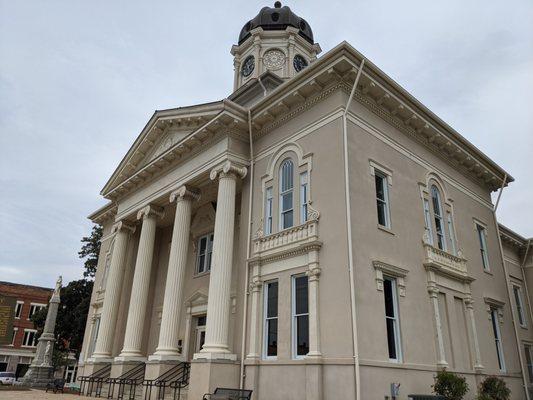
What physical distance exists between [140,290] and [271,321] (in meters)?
7.71

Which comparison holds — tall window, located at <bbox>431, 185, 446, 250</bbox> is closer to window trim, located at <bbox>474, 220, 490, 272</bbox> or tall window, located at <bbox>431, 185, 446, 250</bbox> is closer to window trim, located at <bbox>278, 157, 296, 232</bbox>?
window trim, located at <bbox>474, 220, 490, 272</bbox>

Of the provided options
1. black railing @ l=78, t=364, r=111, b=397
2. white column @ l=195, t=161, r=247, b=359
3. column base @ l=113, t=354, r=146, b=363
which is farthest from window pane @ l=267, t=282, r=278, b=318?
black railing @ l=78, t=364, r=111, b=397

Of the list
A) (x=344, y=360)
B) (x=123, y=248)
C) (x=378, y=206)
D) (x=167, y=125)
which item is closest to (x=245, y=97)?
(x=167, y=125)

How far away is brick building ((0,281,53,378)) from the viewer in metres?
A: 51.4

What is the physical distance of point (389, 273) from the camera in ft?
43.6

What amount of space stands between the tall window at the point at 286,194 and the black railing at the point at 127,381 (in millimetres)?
8134

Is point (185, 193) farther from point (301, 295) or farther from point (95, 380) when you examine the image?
point (95, 380)

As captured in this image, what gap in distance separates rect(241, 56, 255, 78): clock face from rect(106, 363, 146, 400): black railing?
687 inches

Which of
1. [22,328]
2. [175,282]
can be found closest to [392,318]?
[175,282]

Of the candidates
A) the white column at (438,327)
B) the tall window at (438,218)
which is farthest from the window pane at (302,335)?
the tall window at (438,218)

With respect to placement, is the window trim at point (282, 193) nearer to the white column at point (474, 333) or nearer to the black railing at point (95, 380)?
the white column at point (474, 333)

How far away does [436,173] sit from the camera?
57.8ft

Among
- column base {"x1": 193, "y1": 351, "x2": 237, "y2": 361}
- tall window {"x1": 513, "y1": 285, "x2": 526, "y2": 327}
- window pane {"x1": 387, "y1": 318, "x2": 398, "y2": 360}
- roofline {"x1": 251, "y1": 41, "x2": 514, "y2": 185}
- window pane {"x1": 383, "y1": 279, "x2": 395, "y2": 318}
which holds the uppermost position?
roofline {"x1": 251, "y1": 41, "x2": 514, "y2": 185}

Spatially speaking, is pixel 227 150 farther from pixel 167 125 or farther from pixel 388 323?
pixel 388 323
